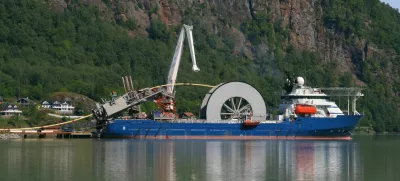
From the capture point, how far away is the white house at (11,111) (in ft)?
473

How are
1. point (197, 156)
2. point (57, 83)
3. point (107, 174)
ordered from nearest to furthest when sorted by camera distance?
1. point (107, 174)
2. point (197, 156)
3. point (57, 83)

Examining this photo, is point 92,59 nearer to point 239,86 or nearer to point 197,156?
point 239,86

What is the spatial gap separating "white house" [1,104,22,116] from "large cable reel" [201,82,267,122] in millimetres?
33950

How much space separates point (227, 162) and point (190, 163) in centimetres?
305

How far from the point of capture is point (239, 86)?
400 feet

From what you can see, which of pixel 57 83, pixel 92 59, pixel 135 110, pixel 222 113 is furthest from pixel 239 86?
pixel 92 59

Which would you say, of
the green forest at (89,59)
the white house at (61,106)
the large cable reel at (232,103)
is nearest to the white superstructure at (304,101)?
the large cable reel at (232,103)

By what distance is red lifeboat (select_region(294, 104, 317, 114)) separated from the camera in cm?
12225

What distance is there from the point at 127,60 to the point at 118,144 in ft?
292

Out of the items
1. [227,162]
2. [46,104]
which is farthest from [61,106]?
[227,162]

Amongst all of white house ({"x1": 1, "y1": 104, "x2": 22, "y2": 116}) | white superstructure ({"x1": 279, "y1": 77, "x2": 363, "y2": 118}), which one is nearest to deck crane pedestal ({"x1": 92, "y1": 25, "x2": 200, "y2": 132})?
white superstructure ({"x1": 279, "y1": 77, "x2": 363, "y2": 118})

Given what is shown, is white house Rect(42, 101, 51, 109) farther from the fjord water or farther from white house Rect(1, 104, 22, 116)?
the fjord water

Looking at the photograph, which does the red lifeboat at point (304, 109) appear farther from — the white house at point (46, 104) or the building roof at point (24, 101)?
the building roof at point (24, 101)

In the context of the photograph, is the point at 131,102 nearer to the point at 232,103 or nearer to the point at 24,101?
the point at 232,103
